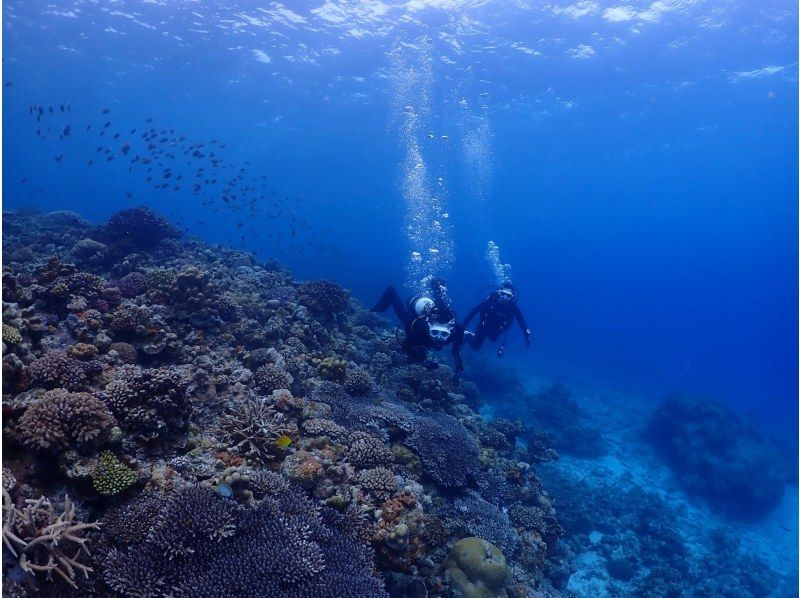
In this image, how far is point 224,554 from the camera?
195 inches

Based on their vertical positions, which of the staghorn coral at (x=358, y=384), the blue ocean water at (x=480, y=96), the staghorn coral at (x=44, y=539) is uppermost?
the blue ocean water at (x=480, y=96)

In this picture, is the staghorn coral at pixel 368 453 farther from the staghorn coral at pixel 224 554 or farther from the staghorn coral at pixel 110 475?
the staghorn coral at pixel 110 475

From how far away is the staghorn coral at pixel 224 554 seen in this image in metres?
4.61

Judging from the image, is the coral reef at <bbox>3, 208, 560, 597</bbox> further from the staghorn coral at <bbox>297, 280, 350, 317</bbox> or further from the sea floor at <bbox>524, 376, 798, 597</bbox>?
the sea floor at <bbox>524, 376, 798, 597</bbox>

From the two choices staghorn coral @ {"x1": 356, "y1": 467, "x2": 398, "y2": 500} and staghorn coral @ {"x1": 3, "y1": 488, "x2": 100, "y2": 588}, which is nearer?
staghorn coral @ {"x1": 3, "y1": 488, "x2": 100, "y2": 588}

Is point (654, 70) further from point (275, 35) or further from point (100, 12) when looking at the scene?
point (100, 12)

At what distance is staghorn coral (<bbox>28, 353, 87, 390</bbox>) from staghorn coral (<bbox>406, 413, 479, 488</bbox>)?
589 centimetres

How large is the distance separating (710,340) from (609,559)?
119 meters

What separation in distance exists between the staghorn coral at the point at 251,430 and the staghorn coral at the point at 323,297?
7.18 meters

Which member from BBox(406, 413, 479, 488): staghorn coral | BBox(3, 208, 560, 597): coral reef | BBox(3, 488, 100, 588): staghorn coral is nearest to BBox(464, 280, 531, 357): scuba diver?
BBox(3, 208, 560, 597): coral reef

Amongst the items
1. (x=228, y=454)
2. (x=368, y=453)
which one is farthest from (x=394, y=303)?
(x=228, y=454)

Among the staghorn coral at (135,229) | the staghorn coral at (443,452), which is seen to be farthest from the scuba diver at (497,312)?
the staghorn coral at (135,229)

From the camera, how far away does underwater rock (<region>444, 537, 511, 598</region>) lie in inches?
278

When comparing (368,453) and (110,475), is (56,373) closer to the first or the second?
(110,475)
